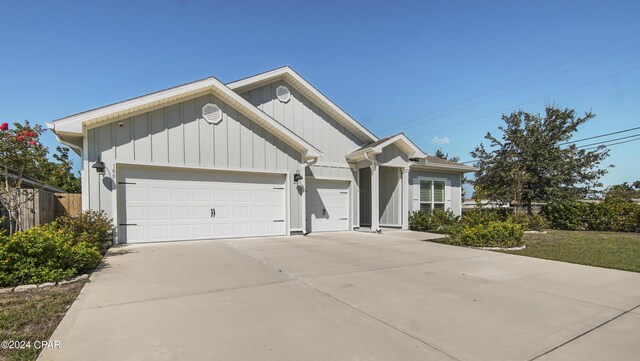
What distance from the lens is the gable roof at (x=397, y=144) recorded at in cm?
1204

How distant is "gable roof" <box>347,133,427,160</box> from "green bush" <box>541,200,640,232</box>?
30.4 feet

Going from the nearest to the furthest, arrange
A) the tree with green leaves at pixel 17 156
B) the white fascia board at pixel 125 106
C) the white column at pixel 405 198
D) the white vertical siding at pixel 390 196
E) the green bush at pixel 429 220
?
the tree with green leaves at pixel 17 156 → the white fascia board at pixel 125 106 → the white column at pixel 405 198 → the green bush at pixel 429 220 → the white vertical siding at pixel 390 196

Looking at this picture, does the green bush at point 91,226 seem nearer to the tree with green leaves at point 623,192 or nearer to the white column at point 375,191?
the white column at point 375,191

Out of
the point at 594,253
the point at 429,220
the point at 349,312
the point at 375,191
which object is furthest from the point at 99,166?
the point at 594,253

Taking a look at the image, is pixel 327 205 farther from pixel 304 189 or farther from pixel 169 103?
pixel 169 103

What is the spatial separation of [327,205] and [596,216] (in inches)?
530

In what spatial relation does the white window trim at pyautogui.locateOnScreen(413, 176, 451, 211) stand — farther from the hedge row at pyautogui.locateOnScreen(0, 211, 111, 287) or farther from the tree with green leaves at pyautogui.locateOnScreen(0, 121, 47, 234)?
the tree with green leaves at pyautogui.locateOnScreen(0, 121, 47, 234)

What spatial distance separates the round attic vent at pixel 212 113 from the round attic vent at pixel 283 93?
314 centimetres

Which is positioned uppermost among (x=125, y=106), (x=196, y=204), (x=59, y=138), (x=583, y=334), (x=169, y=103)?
(x=169, y=103)

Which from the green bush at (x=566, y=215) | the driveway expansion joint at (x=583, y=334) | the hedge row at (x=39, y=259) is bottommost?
the green bush at (x=566, y=215)

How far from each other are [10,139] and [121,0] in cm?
515

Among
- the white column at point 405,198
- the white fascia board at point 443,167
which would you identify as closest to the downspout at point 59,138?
the white column at point 405,198

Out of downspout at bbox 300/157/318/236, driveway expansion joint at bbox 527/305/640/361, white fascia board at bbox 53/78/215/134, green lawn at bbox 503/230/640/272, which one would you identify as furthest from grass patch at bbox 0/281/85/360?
green lawn at bbox 503/230/640/272

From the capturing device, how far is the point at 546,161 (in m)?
18.1
